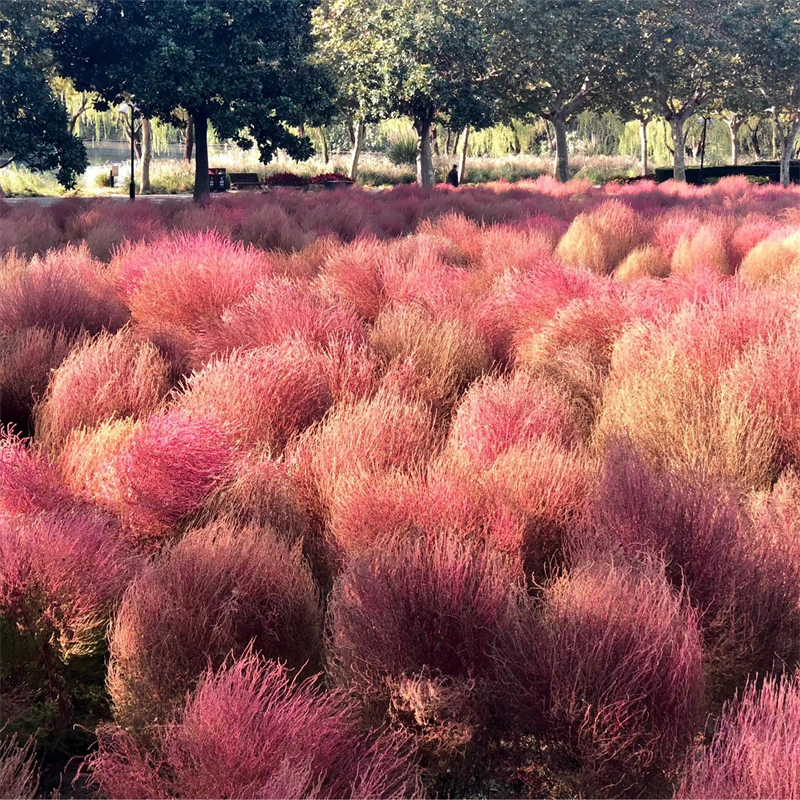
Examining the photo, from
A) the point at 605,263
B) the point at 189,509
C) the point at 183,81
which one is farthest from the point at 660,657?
the point at 183,81

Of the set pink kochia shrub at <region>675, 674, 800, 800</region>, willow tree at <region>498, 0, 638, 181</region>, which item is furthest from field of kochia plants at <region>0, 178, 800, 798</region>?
willow tree at <region>498, 0, 638, 181</region>

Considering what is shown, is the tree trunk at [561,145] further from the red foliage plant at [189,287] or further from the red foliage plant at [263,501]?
the red foliage plant at [263,501]

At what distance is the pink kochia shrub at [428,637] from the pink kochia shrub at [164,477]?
1.03 metres

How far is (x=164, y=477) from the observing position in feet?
11.3

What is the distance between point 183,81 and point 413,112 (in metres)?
7.89

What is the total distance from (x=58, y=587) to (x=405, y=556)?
1.07 m

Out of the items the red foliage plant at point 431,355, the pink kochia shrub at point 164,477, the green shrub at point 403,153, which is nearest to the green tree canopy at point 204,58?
the red foliage plant at point 431,355

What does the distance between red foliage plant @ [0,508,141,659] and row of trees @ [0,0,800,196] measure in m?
16.8

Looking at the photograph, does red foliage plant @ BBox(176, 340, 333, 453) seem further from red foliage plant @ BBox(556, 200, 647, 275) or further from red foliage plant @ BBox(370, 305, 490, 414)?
red foliage plant @ BBox(556, 200, 647, 275)

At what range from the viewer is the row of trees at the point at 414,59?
1916 centimetres

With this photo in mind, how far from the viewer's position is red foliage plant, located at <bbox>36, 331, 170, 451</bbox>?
4441mm

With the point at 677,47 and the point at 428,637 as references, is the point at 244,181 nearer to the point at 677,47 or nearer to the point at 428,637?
the point at 677,47

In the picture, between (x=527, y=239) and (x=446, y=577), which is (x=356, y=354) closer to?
(x=446, y=577)

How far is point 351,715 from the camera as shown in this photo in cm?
238
